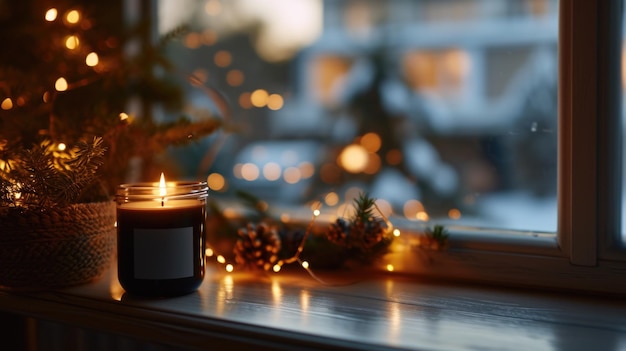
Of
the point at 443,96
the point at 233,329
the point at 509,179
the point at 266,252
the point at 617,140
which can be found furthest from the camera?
the point at 443,96

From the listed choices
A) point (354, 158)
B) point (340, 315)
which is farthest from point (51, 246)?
point (354, 158)

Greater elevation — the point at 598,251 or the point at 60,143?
the point at 60,143

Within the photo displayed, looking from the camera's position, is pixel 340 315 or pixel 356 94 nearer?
pixel 340 315

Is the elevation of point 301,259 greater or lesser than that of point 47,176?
lesser

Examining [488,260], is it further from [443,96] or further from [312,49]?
[312,49]

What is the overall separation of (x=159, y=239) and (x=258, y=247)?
0.19m

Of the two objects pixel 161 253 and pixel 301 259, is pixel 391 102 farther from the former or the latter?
pixel 161 253

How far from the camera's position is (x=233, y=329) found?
2.37 ft

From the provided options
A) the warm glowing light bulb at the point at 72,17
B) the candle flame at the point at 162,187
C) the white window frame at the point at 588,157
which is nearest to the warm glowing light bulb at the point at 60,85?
the warm glowing light bulb at the point at 72,17

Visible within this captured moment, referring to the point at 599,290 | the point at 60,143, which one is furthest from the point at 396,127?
the point at 60,143

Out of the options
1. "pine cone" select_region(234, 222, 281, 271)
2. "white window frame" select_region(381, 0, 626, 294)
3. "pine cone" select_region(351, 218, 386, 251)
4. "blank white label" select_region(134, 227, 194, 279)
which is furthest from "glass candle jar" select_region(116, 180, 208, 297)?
"white window frame" select_region(381, 0, 626, 294)

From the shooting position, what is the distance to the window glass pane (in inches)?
47.0

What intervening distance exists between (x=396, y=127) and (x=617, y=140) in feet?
1.66

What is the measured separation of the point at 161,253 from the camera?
808mm
